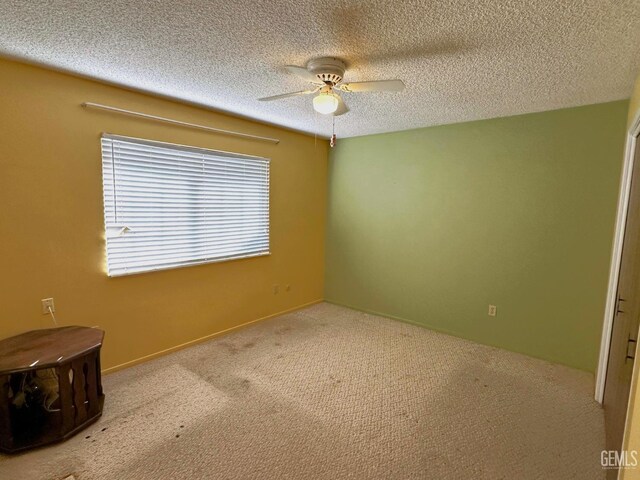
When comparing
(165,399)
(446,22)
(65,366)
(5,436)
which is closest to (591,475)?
(446,22)

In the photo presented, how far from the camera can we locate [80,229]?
241cm

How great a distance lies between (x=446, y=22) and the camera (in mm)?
1524

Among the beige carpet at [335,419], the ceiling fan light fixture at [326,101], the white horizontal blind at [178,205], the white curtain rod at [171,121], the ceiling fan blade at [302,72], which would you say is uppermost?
the ceiling fan blade at [302,72]

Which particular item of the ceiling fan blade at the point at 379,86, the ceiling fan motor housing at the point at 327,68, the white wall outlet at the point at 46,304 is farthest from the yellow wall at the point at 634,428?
the white wall outlet at the point at 46,304

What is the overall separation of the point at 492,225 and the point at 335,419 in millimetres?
2411

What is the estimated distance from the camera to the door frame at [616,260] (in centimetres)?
227

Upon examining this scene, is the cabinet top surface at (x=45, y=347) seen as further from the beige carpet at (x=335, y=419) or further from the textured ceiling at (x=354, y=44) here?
the textured ceiling at (x=354, y=44)

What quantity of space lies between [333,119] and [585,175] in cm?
234

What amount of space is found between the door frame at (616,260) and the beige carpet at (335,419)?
0.73 ft

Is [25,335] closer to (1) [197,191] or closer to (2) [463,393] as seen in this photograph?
(1) [197,191]

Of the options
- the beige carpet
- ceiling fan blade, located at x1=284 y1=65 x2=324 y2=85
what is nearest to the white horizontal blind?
the beige carpet

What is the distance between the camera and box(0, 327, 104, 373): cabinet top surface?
70.3 inches

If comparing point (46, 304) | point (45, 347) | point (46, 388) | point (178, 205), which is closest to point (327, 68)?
point (178, 205)

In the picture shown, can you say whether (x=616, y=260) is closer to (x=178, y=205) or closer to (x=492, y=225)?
(x=492, y=225)
